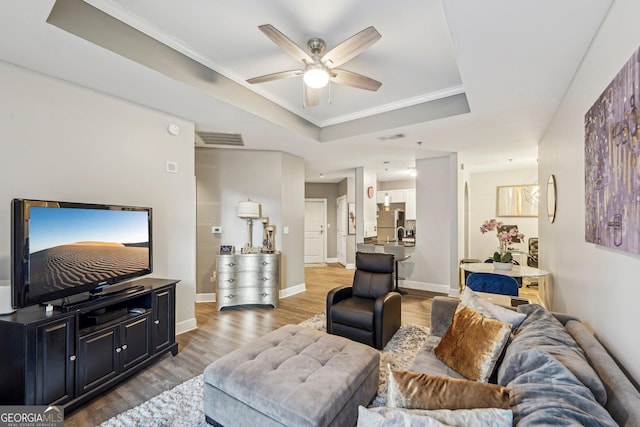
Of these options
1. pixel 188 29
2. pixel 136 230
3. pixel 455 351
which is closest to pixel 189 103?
pixel 188 29

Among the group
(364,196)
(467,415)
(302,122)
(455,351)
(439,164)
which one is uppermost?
(302,122)

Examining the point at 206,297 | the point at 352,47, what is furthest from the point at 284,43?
the point at 206,297

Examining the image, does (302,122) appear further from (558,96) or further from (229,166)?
(558,96)

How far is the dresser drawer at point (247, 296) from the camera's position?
4191 mm

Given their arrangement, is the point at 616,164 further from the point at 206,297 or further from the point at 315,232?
the point at 315,232

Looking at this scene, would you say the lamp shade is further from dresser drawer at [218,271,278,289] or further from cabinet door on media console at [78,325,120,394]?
cabinet door on media console at [78,325,120,394]

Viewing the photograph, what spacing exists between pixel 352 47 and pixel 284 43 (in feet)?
1.57

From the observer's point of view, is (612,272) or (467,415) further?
(612,272)

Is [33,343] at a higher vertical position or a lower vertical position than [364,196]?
lower

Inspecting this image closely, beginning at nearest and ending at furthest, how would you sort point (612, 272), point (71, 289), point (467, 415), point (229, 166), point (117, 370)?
point (467, 415) < point (612, 272) < point (71, 289) < point (117, 370) < point (229, 166)

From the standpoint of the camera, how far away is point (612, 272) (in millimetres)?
1436

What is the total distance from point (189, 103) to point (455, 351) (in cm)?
315

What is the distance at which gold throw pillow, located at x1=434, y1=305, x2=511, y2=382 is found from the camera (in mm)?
1555

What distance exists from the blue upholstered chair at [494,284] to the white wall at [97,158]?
3271 millimetres
